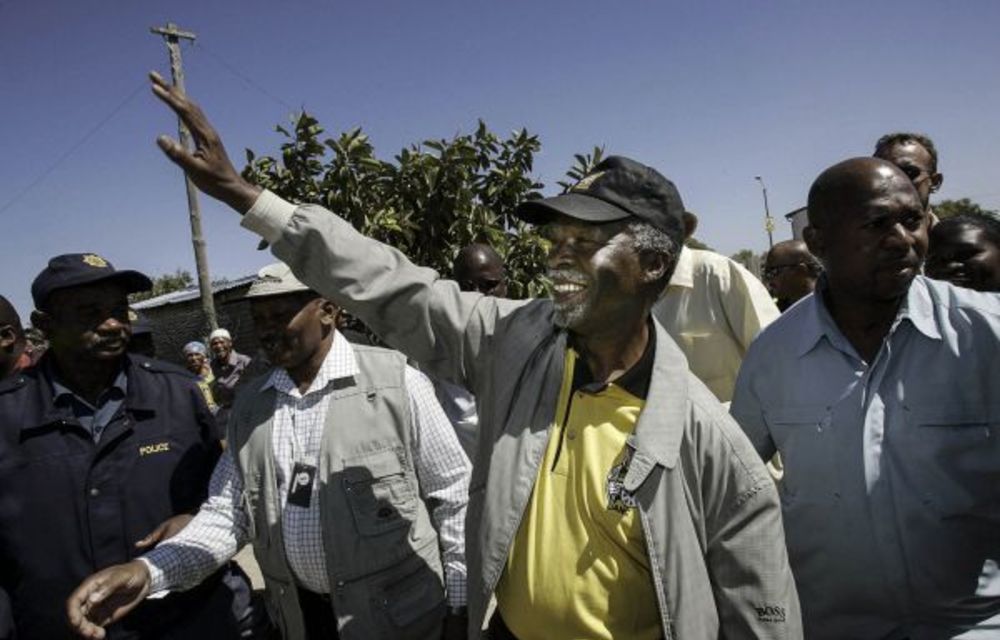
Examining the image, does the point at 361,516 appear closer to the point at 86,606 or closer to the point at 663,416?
the point at 86,606

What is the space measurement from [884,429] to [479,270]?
300 cm

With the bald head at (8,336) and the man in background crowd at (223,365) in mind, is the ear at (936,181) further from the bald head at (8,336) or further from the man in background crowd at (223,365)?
the man in background crowd at (223,365)

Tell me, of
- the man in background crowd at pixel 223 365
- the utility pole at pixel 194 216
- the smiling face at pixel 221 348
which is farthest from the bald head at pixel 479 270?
the utility pole at pixel 194 216

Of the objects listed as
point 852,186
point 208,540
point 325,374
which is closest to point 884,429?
point 852,186

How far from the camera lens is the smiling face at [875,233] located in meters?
2.13

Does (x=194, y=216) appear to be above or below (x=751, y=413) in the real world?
above

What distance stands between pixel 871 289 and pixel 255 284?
7.28 ft

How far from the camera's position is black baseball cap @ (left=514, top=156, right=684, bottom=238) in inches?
Result: 73.9

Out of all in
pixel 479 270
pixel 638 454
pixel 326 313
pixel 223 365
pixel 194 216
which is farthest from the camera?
pixel 194 216

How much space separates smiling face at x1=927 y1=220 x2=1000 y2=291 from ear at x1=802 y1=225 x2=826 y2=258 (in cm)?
105

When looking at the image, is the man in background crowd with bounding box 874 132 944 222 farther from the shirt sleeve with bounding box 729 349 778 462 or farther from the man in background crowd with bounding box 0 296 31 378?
the man in background crowd with bounding box 0 296 31 378

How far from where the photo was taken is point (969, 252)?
297 cm

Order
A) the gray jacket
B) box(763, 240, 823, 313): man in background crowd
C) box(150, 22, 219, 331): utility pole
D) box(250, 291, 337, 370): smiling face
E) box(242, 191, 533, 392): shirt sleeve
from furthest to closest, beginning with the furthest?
box(150, 22, 219, 331): utility pole → box(763, 240, 823, 313): man in background crowd → box(250, 291, 337, 370): smiling face → box(242, 191, 533, 392): shirt sleeve → the gray jacket

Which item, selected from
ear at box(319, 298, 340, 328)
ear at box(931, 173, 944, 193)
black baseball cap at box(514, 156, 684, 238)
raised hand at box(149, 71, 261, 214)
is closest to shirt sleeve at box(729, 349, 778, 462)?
black baseball cap at box(514, 156, 684, 238)
